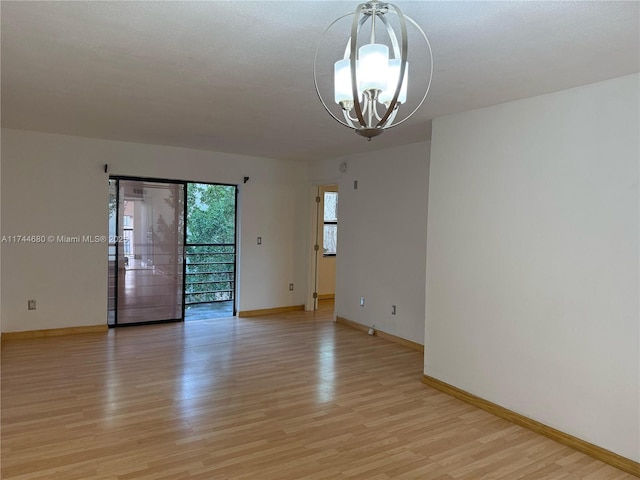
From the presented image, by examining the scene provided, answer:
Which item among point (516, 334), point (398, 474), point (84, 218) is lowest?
point (398, 474)

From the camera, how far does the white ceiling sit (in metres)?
1.97

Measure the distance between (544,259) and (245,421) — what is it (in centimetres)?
242

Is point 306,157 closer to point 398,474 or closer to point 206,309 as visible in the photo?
point 206,309

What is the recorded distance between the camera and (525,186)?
321 centimetres

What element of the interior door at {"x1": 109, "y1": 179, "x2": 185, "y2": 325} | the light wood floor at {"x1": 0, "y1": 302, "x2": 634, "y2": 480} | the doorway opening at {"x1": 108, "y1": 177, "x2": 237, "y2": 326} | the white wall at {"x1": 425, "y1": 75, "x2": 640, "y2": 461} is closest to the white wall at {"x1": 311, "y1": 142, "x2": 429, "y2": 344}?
the light wood floor at {"x1": 0, "y1": 302, "x2": 634, "y2": 480}

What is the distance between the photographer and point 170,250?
6.05 metres

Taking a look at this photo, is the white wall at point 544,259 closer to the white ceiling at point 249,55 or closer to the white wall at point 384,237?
the white ceiling at point 249,55

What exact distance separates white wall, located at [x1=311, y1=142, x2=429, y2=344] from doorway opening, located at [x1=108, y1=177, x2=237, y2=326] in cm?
170

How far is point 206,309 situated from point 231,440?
157 inches

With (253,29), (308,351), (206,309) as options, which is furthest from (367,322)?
(253,29)

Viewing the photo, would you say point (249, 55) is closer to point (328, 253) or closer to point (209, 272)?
point (209, 272)

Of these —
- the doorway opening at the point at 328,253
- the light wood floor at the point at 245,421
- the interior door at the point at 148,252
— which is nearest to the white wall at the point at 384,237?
the light wood floor at the point at 245,421

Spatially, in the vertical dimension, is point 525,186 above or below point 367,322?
above

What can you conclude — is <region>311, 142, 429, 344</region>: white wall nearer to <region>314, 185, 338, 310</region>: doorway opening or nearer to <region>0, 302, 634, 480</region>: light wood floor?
<region>0, 302, 634, 480</region>: light wood floor
